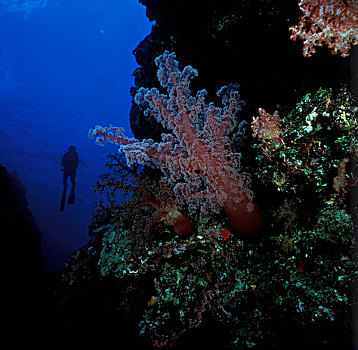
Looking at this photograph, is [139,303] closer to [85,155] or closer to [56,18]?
[85,155]

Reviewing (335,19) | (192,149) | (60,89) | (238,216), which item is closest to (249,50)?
(335,19)

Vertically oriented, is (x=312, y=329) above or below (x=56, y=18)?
below

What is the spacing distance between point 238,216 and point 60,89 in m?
70.0

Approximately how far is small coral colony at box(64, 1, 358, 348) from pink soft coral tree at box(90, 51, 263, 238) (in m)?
0.01

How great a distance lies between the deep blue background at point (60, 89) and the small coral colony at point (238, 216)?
32.4 meters

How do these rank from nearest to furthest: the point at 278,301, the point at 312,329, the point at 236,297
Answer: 1. the point at 312,329
2. the point at 278,301
3. the point at 236,297

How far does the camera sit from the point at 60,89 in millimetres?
57031

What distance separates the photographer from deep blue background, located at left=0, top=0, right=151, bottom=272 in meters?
41.4

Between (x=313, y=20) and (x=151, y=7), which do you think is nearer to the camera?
(x=313, y=20)

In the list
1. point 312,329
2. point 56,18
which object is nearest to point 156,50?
point 312,329

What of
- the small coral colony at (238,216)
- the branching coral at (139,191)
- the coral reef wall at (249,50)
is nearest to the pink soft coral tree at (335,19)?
the small coral colony at (238,216)

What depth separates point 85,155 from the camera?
52.8 m

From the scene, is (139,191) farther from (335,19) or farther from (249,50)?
(249,50)

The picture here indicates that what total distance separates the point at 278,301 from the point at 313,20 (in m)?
2.98
